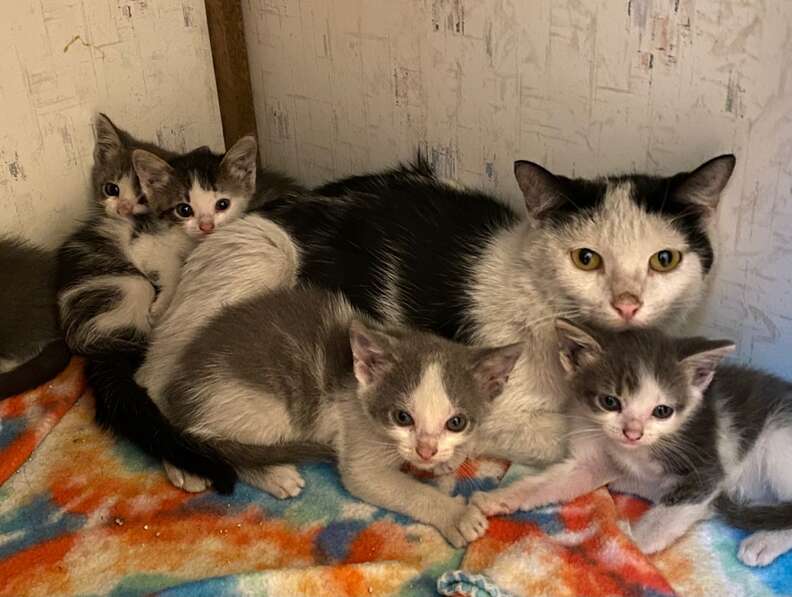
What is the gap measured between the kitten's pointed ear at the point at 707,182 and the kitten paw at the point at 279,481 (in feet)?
3.14

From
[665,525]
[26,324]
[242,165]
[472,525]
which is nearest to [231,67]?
[242,165]

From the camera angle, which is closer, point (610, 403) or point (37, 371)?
point (610, 403)

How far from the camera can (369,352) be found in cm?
173

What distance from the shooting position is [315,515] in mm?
1737

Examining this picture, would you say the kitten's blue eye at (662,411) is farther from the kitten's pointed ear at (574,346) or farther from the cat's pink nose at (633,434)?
the kitten's pointed ear at (574,346)

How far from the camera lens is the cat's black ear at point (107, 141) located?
2.32 meters

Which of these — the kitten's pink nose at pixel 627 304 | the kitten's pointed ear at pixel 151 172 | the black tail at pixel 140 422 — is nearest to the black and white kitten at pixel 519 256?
the kitten's pink nose at pixel 627 304

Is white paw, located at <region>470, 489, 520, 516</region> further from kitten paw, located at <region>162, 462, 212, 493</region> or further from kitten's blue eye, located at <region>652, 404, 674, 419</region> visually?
kitten paw, located at <region>162, 462, 212, 493</region>

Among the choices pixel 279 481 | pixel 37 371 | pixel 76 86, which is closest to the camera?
pixel 279 481

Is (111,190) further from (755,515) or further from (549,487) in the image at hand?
(755,515)

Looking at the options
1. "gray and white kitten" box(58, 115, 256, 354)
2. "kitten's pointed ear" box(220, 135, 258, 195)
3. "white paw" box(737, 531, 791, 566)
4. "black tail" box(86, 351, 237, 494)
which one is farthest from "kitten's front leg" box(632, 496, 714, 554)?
"kitten's pointed ear" box(220, 135, 258, 195)

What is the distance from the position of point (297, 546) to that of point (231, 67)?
59.6 inches

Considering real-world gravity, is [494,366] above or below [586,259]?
below

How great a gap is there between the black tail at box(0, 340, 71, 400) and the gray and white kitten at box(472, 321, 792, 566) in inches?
42.9
